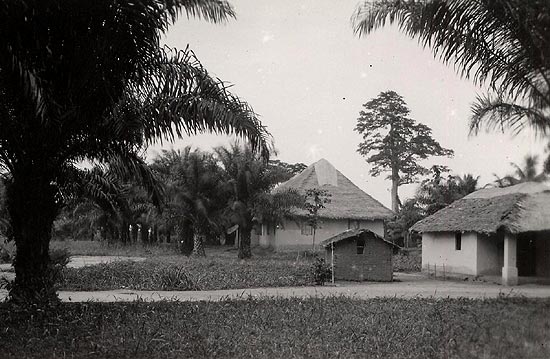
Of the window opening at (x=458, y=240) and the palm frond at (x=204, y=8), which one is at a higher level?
the palm frond at (x=204, y=8)

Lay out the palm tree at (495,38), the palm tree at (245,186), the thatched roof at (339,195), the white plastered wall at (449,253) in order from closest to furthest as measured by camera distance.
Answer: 1. the palm tree at (495,38)
2. the white plastered wall at (449,253)
3. the palm tree at (245,186)
4. the thatched roof at (339,195)

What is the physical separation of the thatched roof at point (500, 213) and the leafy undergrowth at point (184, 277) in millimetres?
6082

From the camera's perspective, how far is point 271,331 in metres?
8.84

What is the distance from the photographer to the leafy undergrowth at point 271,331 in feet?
24.4

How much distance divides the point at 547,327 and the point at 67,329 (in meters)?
7.42

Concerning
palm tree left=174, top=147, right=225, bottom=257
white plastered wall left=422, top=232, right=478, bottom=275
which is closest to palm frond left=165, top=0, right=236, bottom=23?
white plastered wall left=422, top=232, right=478, bottom=275

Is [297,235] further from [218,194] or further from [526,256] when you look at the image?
[526,256]

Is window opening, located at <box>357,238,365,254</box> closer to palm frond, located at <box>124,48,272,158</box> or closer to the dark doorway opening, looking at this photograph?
the dark doorway opening

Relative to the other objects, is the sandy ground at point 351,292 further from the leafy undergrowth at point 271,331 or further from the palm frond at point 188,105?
the palm frond at point 188,105

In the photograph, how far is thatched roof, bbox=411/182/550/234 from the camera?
760 inches

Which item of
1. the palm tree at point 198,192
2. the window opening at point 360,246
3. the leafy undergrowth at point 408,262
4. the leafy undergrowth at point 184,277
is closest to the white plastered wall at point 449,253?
the leafy undergrowth at point 408,262

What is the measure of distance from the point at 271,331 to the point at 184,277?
7.43m

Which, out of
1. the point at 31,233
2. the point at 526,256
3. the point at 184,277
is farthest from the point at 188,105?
the point at 526,256

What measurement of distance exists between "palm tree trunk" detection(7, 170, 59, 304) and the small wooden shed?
35.6 feet
